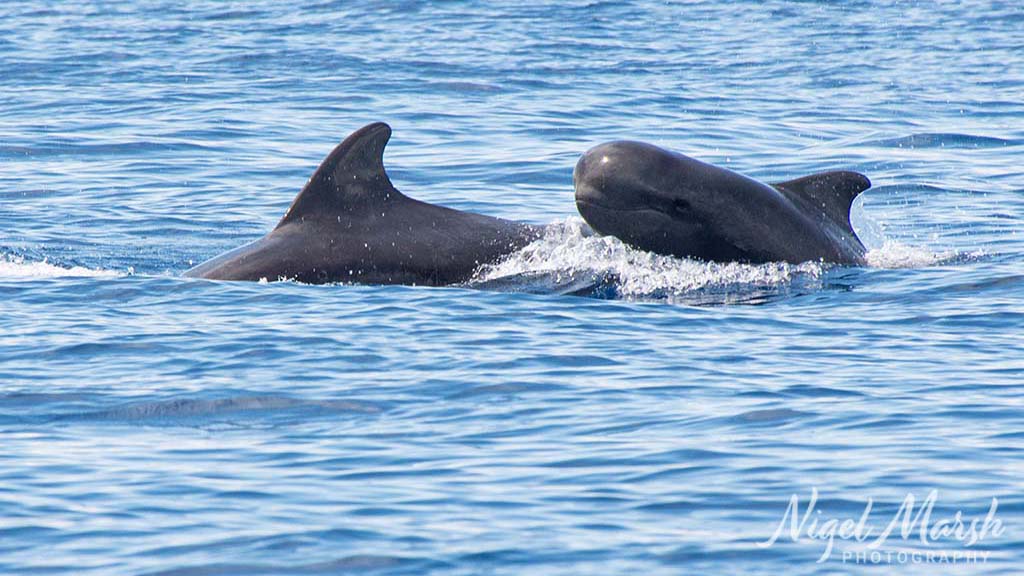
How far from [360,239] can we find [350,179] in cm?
53

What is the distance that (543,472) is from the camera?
31.2ft

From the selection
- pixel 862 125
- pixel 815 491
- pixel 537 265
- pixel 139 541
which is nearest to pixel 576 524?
pixel 815 491

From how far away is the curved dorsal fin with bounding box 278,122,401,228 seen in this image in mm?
14391

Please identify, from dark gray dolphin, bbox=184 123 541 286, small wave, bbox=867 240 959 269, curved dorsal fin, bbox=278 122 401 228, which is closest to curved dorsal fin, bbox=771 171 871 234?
small wave, bbox=867 240 959 269

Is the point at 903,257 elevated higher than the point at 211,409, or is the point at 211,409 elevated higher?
the point at 211,409

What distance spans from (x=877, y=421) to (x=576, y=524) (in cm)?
258

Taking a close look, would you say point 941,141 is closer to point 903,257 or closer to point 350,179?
point 903,257

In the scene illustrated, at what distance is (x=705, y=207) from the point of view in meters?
14.6

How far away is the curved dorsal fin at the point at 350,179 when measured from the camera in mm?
14391

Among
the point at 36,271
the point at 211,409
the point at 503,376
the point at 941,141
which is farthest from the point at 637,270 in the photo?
the point at 941,141

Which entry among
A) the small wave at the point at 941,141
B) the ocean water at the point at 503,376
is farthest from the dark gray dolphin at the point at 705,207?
the small wave at the point at 941,141

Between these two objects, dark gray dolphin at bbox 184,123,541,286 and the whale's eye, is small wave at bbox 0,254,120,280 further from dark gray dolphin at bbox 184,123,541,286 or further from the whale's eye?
the whale's eye

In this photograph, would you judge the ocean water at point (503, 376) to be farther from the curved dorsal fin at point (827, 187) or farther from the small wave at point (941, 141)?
the curved dorsal fin at point (827, 187)

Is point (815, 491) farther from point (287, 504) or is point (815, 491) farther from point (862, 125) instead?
point (862, 125)
